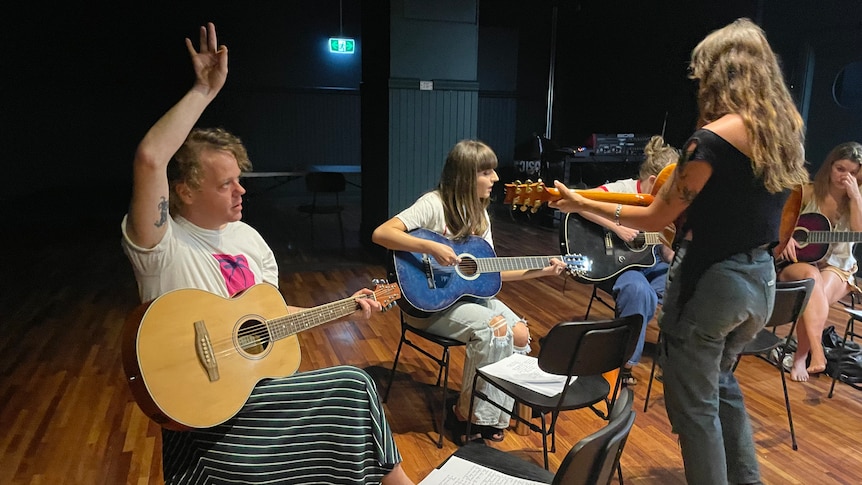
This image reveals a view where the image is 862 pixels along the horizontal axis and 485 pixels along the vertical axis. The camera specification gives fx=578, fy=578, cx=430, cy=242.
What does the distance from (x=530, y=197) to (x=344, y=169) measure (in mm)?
4747

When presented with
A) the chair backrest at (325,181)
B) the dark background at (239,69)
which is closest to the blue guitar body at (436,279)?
the chair backrest at (325,181)

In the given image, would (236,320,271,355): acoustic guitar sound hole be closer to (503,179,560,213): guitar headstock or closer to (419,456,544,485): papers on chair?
(419,456,544,485): papers on chair

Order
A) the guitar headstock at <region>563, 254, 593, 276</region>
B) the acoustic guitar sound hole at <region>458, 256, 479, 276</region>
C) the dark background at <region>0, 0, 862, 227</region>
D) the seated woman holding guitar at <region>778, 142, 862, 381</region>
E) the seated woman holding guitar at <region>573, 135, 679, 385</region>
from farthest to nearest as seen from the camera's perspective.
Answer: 1. the dark background at <region>0, 0, 862, 227</region>
2. the seated woman holding guitar at <region>778, 142, 862, 381</region>
3. the seated woman holding guitar at <region>573, 135, 679, 385</region>
4. the guitar headstock at <region>563, 254, 593, 276</region>
5. the acoustic guitar sound hole at <region>458, 256, 479, 276</region>

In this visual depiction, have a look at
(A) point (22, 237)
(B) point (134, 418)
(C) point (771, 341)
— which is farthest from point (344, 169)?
(C) point (771, 341)

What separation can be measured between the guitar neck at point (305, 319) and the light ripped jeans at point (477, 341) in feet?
2.33

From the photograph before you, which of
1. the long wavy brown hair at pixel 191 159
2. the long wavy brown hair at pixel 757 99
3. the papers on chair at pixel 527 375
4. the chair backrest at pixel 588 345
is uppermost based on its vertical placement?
the long wavy brown hair at pixel 757 99

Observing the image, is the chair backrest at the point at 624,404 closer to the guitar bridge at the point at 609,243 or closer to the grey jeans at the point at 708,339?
the grey jeans at the point at 708,339

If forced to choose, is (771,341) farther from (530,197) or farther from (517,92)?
(517,92)

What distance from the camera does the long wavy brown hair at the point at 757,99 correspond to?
1691mm

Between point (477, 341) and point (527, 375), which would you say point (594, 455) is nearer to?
point (527, 375)

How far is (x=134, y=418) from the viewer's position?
2873 millimetres

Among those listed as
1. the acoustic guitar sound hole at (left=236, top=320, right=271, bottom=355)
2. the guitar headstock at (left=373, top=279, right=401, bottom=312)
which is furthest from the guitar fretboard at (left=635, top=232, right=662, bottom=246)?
the acoustic guitar sound hole at (left=236, top=320, right=271, bottom=355)

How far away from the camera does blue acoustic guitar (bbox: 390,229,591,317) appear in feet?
8.72

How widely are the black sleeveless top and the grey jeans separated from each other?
1.6 inches
